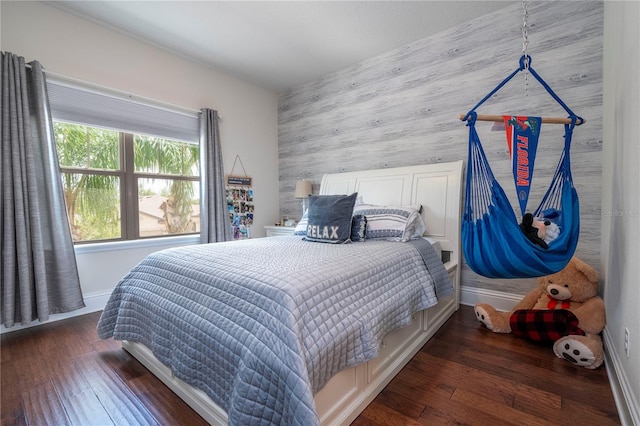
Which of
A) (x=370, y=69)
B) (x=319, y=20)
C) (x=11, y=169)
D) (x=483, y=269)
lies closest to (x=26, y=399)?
(x=11, y=169)

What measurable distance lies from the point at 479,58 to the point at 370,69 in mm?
1116

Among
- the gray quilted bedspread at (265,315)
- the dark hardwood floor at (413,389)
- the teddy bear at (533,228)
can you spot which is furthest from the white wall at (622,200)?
the gray quilted bedspread at (265,315)

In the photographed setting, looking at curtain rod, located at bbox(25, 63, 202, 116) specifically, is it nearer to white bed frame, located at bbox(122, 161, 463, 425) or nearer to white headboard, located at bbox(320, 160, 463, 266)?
white bed frame, located at bbox(122, 161, 463, 425)

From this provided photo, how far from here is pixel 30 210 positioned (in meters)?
2.13

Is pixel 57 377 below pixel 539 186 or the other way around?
below

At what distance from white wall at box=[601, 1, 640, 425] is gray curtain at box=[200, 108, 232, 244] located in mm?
3248

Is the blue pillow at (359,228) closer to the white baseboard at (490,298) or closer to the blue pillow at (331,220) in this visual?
the blue pillow at (331,220)

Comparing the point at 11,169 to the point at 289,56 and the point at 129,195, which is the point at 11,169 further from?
the point at 289,56

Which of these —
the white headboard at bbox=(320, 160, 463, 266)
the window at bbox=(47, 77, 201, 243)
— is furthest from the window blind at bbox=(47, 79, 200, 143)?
the white headboard at bbox=(320, 160, 463, 266)

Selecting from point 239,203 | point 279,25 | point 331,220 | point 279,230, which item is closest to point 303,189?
point 279,230

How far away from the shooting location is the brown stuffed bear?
5.31ft

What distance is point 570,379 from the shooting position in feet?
4.95

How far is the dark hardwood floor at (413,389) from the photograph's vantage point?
1273 mm

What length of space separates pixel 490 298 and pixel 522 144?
1474mm
